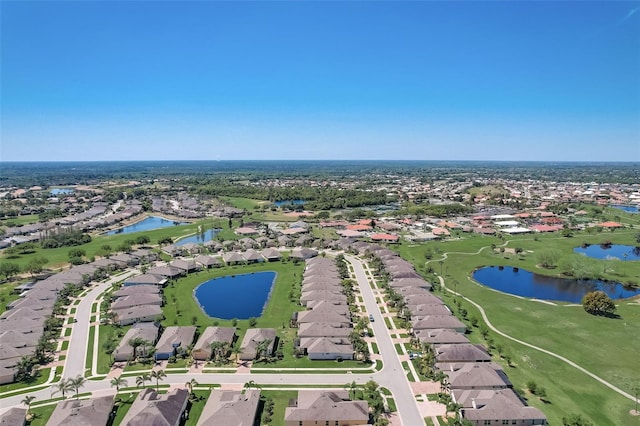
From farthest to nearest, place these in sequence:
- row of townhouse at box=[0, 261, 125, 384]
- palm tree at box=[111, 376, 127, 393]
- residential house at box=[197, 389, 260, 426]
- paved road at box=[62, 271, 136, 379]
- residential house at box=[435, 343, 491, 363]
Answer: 1. row of townhouse at box=[0, 261, 125, 384]
2. residential house at box=[435, 343, 491, 363]
3. paved road at box=[62, 271, 136, 379]
4. palm tree at box=[111, 376, 127, 393]
5. residential house at box=[197, 389, 260, 426]

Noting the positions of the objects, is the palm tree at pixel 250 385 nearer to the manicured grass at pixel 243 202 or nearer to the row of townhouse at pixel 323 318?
the row of townhouse at pixel 323 318

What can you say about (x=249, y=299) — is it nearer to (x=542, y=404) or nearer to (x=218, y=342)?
(x=218, y=342)

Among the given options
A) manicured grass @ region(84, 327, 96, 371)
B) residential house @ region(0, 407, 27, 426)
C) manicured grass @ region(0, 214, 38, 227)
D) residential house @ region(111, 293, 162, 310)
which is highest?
manicured grass @ region(0, 214, 38, 227)

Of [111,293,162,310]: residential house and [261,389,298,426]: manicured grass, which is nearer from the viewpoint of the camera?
[261,389,298,426]: manicured grass

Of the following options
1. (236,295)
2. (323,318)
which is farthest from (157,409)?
(236,295)

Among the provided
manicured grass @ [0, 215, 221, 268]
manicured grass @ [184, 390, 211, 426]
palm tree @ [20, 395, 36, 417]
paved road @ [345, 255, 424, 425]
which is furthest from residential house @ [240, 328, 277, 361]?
manicured grass @ [0, 215, 221, 268]

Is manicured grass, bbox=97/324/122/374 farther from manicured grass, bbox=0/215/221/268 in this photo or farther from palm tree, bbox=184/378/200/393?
manicured grass, bbox=0/215/221/268

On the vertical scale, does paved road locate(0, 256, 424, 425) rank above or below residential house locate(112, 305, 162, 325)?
below
